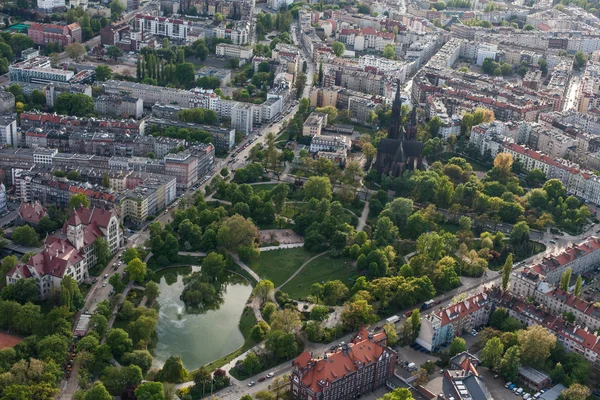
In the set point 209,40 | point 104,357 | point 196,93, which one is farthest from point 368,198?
point 209,40

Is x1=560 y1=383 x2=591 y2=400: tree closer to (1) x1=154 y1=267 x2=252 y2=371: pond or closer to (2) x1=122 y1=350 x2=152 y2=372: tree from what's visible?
(1) x1=154 y1=267 x2=252 y2=371: pond

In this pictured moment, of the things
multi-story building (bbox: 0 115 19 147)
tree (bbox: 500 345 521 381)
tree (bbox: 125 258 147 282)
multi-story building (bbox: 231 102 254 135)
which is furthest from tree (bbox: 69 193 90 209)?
tree (bbox: 500 345 521 381)

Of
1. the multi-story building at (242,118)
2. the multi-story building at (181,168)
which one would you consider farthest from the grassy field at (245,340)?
the multi-story building at (242,118)

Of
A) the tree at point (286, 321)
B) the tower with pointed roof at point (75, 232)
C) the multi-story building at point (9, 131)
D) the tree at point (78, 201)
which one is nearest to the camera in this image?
the tree at point (286, 321)

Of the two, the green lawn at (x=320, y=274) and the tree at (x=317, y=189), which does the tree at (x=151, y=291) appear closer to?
the green lawn at (x=320, y=274)

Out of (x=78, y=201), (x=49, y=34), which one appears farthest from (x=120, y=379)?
(x=49, y=34)

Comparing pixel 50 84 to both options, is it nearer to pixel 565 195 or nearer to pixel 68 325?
pixel 68 325
